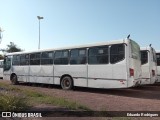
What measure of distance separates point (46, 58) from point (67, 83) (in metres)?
2.72

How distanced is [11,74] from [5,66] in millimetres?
1280

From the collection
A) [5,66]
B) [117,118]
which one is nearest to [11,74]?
[5,66]

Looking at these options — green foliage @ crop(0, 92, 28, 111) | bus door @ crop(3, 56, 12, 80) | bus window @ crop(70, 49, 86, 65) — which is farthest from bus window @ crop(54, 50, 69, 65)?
→ green foliage @ crop(0, 92, 28, 111)

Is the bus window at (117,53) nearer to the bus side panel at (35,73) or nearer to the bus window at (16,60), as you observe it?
the bus side panel at (35,73)

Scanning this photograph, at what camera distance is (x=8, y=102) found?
26.4 ft

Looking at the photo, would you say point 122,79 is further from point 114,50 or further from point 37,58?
point 37,58

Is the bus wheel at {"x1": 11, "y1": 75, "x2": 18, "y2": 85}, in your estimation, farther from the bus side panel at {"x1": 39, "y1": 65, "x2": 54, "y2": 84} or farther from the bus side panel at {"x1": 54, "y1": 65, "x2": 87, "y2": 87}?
the bus side panel at {"x1": 54, "y1": 65, "x2": 87, "y2": 87}

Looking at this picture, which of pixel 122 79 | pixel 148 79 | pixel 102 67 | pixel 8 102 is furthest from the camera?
pixel 148 79

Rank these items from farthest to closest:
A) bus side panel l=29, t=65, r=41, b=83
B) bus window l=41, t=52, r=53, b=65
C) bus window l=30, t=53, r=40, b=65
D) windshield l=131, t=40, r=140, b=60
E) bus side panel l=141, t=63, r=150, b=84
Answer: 1. bus window l=30, t=53, r=40, b=65
2. bus side panel l=29, t=65, r=41, b=83
3. bus window l=41, t=52, r=53, b=65
4. bus side panel l=141, t=63, r=150, b=84
5. windshield l=131, t=40, r=140, b=60

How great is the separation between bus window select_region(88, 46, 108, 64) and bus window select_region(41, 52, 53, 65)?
375 cm

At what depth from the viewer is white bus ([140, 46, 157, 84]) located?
17.2 metres

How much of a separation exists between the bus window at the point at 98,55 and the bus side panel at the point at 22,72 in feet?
22.4

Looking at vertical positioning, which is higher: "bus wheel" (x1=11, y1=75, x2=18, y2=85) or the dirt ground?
"bus wheel" (x1=11, y1=75, x2=18, y2=85)

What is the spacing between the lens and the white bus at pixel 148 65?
17234mm
